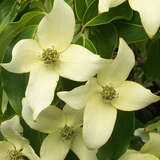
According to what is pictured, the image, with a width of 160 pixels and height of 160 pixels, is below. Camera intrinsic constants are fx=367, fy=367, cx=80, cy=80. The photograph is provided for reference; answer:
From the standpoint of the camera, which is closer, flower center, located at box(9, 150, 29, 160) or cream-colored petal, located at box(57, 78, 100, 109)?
cream-colored petal, located at box(57, 78, 100, 109)

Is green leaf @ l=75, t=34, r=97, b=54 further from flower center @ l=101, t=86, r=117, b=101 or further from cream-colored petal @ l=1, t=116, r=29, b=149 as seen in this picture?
cream-colored petal @ l=1, t=116, r=29, b=149

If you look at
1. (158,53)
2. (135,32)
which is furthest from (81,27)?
(158,53)

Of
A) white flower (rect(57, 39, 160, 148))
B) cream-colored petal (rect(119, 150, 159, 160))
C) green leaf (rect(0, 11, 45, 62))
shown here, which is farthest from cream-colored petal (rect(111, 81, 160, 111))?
green leaf (rect(0, 11, 45, 62))

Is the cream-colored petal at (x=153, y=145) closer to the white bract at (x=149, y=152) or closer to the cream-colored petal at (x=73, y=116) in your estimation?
the white bract at (x=149, y=152)

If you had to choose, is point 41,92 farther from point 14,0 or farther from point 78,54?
point 14,0

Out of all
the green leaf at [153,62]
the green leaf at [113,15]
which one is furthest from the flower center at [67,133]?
the green leaf at [153,62]

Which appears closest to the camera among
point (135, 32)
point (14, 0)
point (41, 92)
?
point (41, 92)

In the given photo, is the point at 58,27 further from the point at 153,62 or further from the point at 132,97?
the point at 153,62
